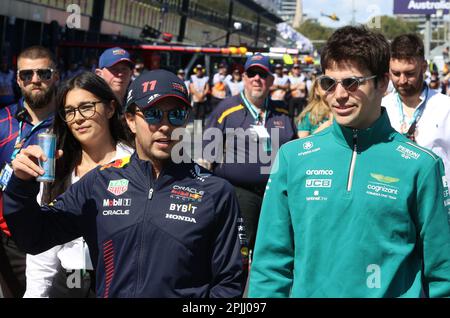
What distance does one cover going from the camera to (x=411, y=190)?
11.1 feet

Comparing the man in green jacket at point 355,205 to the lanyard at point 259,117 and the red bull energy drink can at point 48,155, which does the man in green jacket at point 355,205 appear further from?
the lanyard at point 259,117

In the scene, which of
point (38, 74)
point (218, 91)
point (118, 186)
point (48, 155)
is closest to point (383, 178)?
point (118, 186)

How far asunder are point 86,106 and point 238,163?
3.16 m

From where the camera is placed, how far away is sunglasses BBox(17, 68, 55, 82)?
623 centimetres

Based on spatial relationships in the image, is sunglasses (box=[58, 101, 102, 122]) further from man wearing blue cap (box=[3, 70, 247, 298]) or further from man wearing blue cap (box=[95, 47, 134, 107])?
man wearing blue cap (box=[95, 47, 134, 107])

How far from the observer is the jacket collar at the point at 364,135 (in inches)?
137

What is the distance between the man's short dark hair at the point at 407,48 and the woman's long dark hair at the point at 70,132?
6.67ft

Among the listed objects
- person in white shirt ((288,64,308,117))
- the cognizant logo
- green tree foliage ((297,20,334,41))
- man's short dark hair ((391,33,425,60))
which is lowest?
the cognizant logo

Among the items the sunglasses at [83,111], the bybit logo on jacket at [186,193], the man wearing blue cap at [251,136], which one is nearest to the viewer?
the bybit logo on jacket at [186,193]

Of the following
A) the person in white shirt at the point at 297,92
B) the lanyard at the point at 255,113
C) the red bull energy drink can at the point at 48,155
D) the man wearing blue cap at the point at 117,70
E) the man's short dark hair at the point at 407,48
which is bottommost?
the red bull energy drink can at the point at 48,155

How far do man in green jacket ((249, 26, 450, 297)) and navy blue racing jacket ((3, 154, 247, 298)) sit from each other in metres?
0.16

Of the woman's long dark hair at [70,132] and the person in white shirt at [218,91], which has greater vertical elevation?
the person in white shirt at [218,91]

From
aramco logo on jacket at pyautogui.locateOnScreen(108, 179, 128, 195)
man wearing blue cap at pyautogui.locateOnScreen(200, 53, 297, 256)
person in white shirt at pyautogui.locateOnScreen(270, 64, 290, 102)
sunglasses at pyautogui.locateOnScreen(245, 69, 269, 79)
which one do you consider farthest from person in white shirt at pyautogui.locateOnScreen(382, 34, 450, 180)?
person in white shirt at pyautogui.locateOnScreen(270, 64, 290, 102)

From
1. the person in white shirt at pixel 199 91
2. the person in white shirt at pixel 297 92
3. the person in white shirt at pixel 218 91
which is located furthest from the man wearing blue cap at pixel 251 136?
the person in white shirt at pixel 297 92
